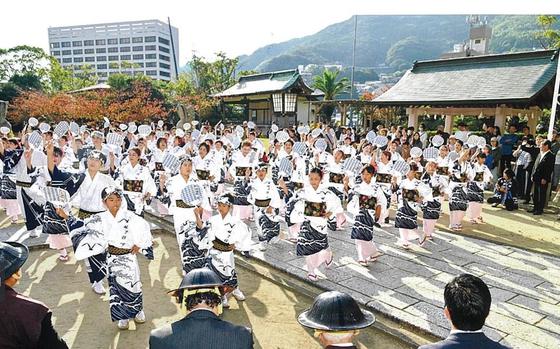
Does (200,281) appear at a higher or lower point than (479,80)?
lower

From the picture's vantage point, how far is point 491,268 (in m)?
6.87

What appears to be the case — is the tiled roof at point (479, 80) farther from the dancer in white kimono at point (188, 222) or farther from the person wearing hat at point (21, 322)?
the person wearing hat at point (21, 322)

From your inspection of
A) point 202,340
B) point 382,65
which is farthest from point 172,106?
point 382,65

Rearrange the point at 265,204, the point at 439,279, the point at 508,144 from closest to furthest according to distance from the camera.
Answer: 1. the point at 439,279
2. the point at 265,204
3. the point at 508,144

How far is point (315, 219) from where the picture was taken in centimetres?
621

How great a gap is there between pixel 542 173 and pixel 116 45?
115669mm

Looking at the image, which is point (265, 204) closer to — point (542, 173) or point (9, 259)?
point (9, 259)

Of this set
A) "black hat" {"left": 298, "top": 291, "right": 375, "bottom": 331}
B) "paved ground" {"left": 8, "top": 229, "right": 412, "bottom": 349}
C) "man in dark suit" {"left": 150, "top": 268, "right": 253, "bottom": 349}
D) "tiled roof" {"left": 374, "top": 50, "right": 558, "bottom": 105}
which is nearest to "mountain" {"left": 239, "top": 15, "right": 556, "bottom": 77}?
"tiled roof" {"left": 374, "top": 50, "right": 558, "bottom": 105}

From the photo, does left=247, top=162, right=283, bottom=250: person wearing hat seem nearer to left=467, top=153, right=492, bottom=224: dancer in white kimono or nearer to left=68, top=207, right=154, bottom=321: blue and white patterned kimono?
left=68, top=207, right=154, bottom=321: blue and white patterned kimono

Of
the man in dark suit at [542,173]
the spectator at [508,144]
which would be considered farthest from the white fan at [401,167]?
the spectator at [508,144]

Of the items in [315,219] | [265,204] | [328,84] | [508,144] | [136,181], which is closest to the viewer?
[315,219]

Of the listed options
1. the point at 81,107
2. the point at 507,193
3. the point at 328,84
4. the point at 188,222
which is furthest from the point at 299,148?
the point at 328,84

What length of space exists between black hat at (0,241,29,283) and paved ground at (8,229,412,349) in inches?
94.5

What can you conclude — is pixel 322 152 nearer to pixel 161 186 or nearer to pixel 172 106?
pixel 161 186
